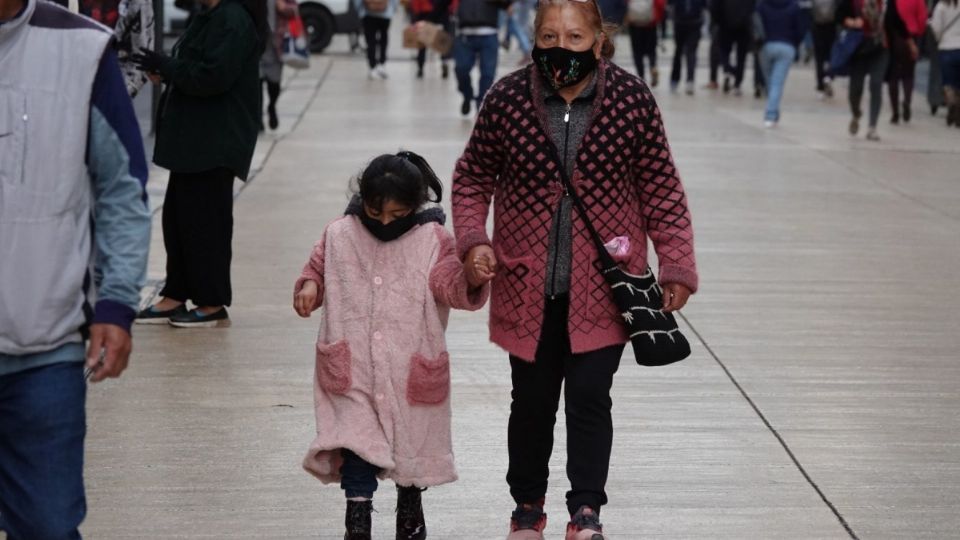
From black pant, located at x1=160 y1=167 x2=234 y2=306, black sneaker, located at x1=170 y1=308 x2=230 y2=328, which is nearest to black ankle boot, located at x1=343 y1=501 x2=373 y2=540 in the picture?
black pant, located at x1=160 y1=167 x2=234 y2=306

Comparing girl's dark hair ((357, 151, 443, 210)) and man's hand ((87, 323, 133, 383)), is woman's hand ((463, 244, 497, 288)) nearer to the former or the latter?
girl's dark hair ((357, 151, 443, 210))

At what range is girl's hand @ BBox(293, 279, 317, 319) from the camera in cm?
450

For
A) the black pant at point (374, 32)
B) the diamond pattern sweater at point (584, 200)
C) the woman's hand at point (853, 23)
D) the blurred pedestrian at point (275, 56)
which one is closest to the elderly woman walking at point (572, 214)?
the diamond pattern sweater at point (584, 200)

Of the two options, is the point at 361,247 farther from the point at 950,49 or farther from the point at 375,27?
the point at 375,27

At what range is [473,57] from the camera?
17328mm

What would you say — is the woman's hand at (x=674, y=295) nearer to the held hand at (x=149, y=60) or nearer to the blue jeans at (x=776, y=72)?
the held hand at (x=149, y=60)

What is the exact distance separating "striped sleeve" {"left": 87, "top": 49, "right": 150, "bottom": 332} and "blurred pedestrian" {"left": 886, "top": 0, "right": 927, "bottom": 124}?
14365 mm

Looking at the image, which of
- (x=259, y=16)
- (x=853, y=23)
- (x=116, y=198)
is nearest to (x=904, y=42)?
(x=853, y=23)

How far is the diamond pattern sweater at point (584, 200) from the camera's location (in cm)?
451

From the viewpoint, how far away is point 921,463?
5.78 metres

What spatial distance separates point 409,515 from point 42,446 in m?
1.52

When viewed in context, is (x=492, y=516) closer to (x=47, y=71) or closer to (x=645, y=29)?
(x=47, y=71)

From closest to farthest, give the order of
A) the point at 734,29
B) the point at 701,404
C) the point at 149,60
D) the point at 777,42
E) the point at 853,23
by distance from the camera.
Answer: the point at 701,404, the point at 149,60, the point at 853,23, the point at 777,42, the point at 734,29

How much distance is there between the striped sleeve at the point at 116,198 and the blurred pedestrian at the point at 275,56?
11504mm
